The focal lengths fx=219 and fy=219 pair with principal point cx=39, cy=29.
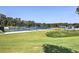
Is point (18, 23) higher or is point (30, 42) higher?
point (18, 23)

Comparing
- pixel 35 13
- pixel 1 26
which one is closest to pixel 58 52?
pixel 35 13

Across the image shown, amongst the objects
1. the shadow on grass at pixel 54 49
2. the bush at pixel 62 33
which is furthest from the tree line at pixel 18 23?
the shadow on grass at pixel 54 49

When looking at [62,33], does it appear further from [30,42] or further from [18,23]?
[18,23]

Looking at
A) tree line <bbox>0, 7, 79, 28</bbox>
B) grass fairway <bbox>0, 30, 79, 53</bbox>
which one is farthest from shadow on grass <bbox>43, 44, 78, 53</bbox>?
tree line <bbox>0, 7, 79, 28</bbox>

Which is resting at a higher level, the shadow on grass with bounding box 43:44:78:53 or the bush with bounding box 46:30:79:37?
the bush with bounding box 46:30:79:37

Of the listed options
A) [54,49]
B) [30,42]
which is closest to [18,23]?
[30,42]

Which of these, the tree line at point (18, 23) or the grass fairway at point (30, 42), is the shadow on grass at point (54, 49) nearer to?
the grass fairway at point (30, 42)

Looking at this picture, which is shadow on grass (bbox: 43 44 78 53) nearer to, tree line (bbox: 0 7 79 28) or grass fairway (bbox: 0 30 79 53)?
grass fairway (bbox: 0 30 79 53)

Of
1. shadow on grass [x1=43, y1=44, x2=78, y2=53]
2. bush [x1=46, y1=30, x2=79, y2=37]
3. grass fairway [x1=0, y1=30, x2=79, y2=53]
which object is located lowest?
shadow on grass [x1=43, y1=44, x2=78, y2=53]
